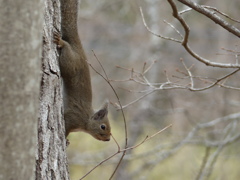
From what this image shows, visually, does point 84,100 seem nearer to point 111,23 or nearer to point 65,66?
point 65,66

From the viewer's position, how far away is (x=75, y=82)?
12.3ft

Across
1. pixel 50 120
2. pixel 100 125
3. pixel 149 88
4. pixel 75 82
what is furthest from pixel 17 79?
pixel 149 88

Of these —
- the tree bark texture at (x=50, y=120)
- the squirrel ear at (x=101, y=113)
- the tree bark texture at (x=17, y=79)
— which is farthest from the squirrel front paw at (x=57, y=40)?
the tree bark texture at (x=17, y=79)

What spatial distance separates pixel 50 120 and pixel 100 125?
1657mm

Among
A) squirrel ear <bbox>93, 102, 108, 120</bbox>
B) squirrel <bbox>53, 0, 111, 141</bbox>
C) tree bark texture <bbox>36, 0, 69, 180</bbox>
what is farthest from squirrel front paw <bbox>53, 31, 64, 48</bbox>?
squirrel ear <bbox>93, 102, 108, 120</bbox>

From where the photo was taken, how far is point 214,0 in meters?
11.3

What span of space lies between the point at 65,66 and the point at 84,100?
2.23ft

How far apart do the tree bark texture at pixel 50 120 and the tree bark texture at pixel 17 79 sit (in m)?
0.85

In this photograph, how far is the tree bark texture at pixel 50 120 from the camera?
2.49 m

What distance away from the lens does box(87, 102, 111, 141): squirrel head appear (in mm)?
4191

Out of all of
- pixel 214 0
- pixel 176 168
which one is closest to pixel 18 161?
pixel 176 168

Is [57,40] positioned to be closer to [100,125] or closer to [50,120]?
[50,120]

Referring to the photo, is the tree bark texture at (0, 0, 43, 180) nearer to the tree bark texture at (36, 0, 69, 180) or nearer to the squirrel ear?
the tree bark texture at (36, 0, 69, 180)

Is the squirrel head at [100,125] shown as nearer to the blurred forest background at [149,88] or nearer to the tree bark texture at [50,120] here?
the tree bark texture at [50,120]
